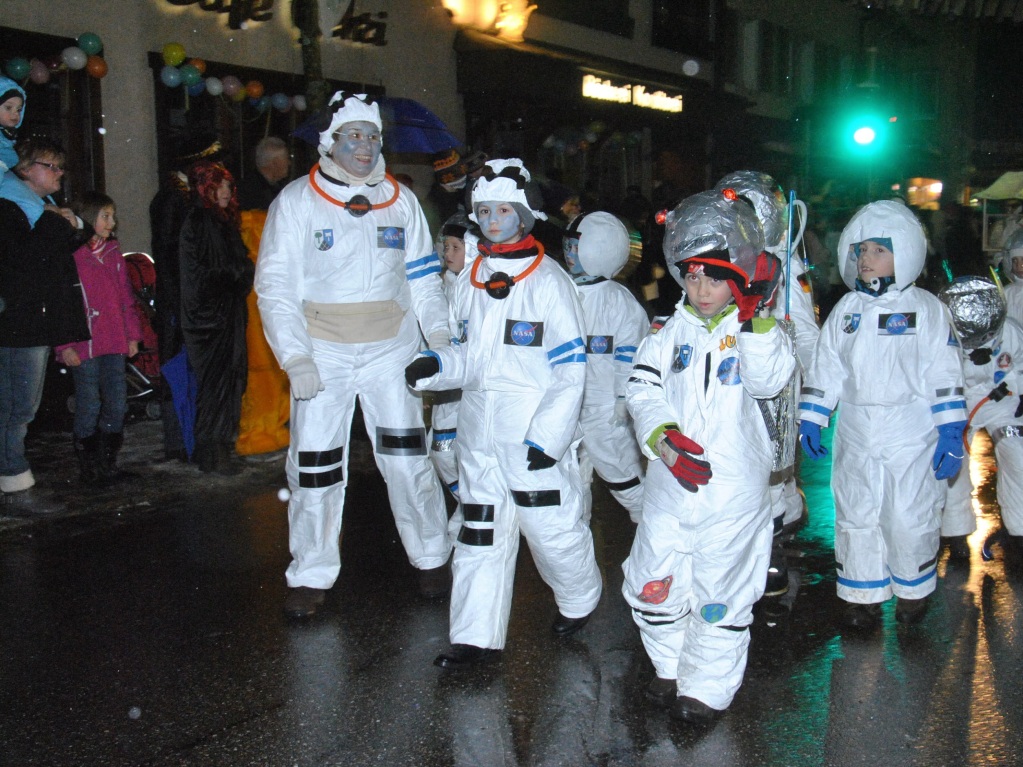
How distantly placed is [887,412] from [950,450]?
0.32 metres

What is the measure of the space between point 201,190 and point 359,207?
113 inches

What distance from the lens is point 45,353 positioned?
665 centimetres

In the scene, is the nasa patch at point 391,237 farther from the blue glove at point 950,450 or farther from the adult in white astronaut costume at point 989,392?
the adult in white astronaut costume at point 989,392

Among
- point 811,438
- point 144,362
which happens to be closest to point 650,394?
point 811,438

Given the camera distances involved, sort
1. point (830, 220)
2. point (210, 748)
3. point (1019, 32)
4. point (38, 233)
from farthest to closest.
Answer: point (1019, 32) < point (830, 220) < point (38, 233) < point (210, 748)

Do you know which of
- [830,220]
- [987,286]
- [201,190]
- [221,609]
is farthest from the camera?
[830,220]

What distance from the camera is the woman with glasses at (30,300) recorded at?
6398 millimetres

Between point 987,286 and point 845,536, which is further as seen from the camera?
point 987,286

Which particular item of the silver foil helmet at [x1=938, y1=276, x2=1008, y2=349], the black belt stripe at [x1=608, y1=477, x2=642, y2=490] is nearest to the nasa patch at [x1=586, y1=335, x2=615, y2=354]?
the black belt stripe at [x1=608, y1=477, x2=642, y2=490]

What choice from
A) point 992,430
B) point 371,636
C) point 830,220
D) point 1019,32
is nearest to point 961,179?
point 1019,32

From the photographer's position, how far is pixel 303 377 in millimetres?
4512

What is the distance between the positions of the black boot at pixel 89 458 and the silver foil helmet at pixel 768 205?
458 centimetres

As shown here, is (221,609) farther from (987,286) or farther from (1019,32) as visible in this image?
(1019,32)

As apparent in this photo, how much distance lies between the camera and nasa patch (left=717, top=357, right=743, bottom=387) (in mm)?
3783
